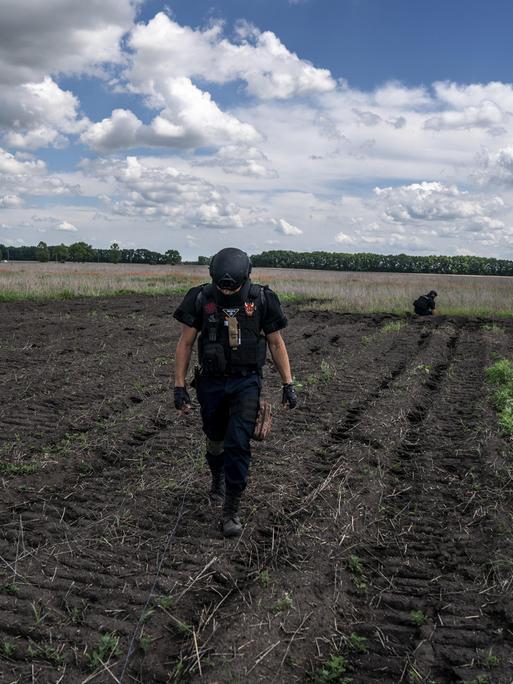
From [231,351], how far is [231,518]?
4.13 feet

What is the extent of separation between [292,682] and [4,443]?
458 centimetres

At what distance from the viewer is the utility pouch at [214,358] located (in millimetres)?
4629

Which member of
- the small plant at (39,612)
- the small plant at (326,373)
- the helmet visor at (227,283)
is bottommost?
the small plant at (39,612)

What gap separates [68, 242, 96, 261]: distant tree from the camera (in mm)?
85375

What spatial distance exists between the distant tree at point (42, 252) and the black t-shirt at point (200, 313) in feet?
268

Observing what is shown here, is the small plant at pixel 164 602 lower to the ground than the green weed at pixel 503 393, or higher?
lower

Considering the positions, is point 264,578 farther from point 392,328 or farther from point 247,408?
point 392,328

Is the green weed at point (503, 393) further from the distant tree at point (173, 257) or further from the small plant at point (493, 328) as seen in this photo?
the distant tree at point (173, 257)

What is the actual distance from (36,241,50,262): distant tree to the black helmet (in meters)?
81.9

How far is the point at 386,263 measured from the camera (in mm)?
89188

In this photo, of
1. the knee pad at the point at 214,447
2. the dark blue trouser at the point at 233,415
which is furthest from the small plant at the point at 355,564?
the knee pad at the point at 214,447

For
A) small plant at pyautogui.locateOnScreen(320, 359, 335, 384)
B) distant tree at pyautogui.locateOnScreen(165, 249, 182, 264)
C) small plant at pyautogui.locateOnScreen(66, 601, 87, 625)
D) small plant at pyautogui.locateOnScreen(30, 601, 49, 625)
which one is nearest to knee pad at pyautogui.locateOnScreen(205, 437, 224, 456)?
small plant at pyautogui.locateOnScreen(66, 601, 87, 625)

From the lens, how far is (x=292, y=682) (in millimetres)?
3182

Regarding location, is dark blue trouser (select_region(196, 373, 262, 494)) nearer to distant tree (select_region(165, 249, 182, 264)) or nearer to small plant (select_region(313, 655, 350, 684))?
small plant (select_region(313, 655, 350, 684))
